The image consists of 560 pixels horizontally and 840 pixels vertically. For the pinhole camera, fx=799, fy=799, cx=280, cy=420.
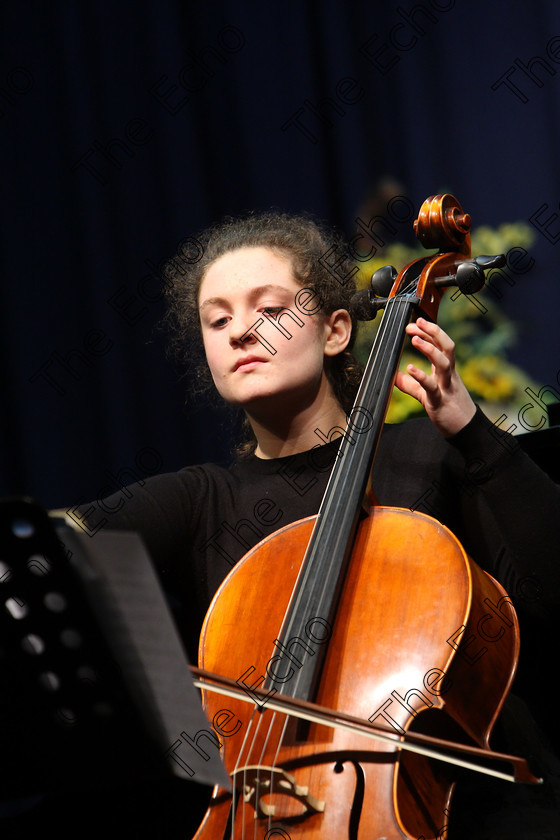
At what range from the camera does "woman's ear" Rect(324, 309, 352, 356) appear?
1318 mm

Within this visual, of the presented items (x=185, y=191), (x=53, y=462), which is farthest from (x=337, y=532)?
(x=185, y=191)

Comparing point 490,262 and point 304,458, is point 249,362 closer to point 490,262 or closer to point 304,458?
point 304,458

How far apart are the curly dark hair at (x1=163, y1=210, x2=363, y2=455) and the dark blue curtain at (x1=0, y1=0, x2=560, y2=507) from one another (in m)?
0.63

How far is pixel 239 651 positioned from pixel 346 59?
192cm

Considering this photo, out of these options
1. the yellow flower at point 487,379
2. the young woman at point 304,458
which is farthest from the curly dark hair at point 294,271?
the yellow flower at point 487,379

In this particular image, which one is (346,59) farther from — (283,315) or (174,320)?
(283,315)

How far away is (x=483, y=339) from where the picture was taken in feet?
6.99

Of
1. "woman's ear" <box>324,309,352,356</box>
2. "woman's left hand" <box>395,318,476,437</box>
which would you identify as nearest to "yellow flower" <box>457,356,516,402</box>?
"woman's ear" <box>324,309,352,356</box>

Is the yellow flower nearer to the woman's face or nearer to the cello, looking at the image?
the woman's face

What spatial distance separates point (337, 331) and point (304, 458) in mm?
235

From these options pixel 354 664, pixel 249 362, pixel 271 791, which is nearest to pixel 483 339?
pixel 249 362

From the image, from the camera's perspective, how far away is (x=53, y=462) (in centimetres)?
213

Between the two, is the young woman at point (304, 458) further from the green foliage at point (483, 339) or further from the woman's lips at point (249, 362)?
the green foliage at point (483, 339)

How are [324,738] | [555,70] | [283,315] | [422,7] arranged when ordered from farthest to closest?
[422,7], [555,70], [283,315], [324,738]
